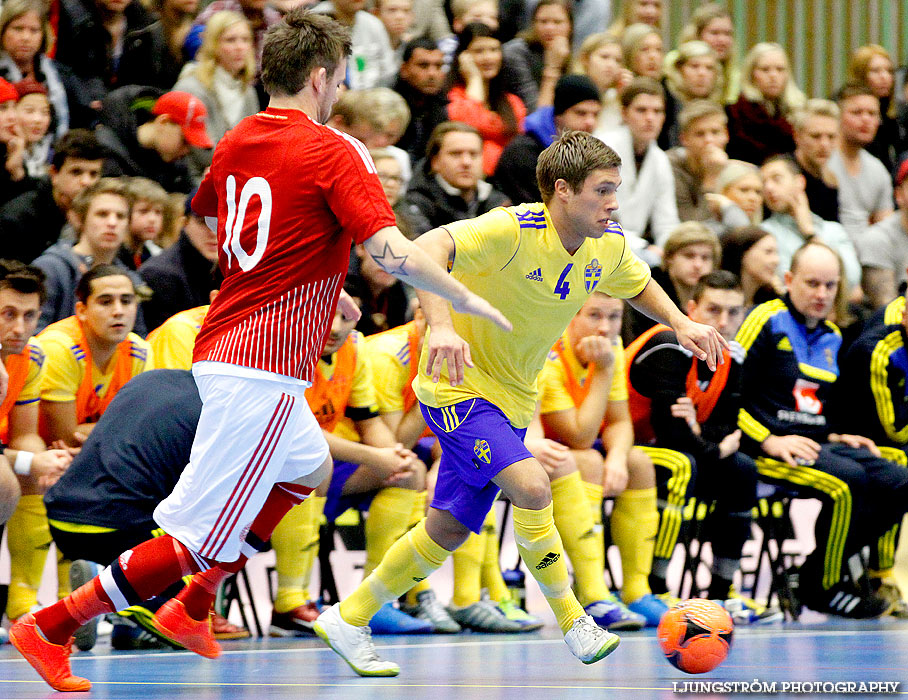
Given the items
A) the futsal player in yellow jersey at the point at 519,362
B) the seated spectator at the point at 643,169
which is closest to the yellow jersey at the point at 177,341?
the futsal player in yellow jersey at the point at 519,362

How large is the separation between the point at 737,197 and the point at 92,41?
4.61 m

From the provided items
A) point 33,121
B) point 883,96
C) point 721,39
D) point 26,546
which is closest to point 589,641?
point 26,546

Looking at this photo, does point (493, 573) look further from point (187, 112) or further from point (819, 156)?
point (819, 156)

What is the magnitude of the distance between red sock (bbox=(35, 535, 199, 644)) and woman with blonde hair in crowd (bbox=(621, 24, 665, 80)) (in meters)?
7.48

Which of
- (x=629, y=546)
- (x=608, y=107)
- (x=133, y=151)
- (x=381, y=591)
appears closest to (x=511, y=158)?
(x=608, y=107)

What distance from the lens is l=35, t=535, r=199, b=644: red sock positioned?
15.2 ft

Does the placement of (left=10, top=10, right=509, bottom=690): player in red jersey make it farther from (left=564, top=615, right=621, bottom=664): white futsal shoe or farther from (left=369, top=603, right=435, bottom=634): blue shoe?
(left=369, top=603, right=435, bottom=634): blue shoe

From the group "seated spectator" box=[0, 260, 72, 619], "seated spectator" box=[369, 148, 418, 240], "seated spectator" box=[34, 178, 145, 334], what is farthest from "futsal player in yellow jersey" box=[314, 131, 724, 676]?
"seated spectator" box=[369, 148, 418, 240]

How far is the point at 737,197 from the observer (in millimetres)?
9742

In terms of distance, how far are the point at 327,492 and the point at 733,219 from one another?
3.87 meters

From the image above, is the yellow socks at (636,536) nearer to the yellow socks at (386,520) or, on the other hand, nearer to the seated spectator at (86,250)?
the yellow socks at (386,520)

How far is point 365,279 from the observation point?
8.07 metres

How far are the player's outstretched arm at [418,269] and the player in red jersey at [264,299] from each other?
0.12m

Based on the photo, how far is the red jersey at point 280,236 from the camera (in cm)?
438
